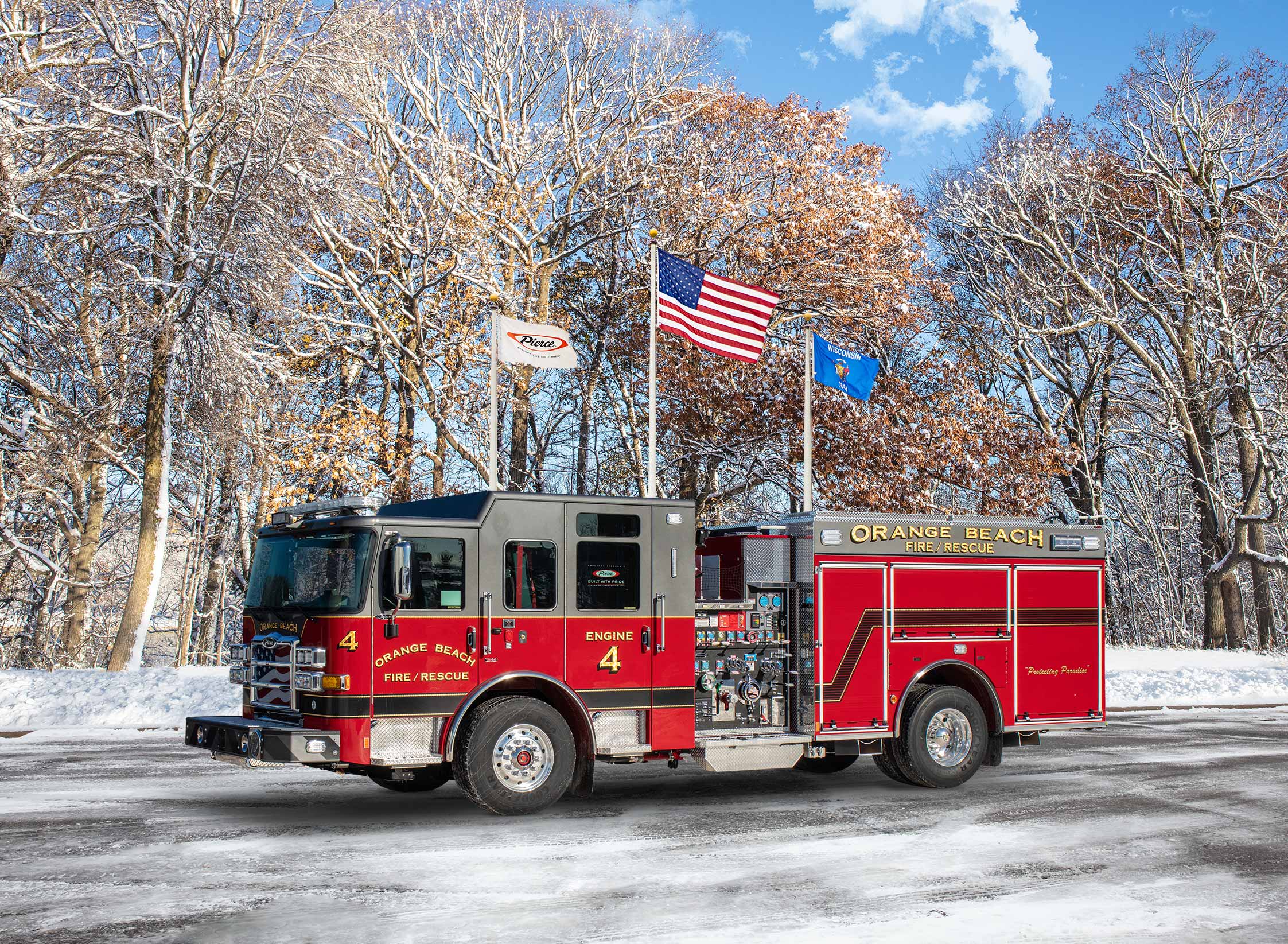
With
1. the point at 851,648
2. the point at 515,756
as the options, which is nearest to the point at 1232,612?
the point at 851,648

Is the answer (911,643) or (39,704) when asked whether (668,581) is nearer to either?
(911,643)

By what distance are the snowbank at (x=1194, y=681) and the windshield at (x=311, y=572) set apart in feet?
48.9

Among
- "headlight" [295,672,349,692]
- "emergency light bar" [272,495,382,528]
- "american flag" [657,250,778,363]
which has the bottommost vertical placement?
"headlight" [295,672,349,692]

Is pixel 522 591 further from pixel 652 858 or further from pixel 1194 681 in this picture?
pixel 1194 681

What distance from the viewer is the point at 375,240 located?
96.0ft

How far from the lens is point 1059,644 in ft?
43.2

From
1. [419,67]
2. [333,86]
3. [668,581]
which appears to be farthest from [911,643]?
[419,67]

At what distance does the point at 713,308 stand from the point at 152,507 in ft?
36.9

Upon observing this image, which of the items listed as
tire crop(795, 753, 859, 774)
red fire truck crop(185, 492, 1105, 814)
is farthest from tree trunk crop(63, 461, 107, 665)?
tire crop(795, 753, 859, 774)

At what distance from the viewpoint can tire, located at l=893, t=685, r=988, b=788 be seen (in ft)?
40.1

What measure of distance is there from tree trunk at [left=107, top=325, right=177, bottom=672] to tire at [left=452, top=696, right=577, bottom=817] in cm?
1547

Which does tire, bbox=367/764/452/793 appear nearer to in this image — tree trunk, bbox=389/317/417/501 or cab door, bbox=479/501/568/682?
cab door, bbox=479/501/568/682

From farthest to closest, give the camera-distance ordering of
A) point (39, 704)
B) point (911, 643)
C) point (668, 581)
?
point (39, 704), point (911, 643), point (668, 581)

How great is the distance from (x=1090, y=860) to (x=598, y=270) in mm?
27354
